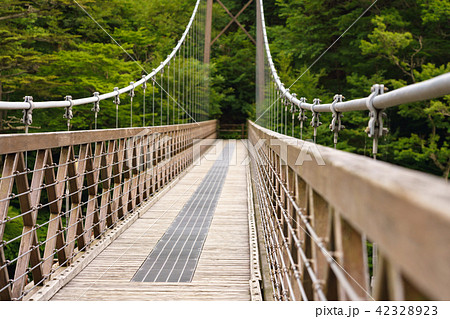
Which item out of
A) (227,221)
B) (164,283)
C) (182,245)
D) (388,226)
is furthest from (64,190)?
(388,226)

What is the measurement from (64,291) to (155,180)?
332 centimetres

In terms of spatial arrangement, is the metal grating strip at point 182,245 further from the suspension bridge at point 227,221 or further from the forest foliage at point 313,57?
the forest foliage at point 313,57

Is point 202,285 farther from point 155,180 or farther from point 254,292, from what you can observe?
point 155,180

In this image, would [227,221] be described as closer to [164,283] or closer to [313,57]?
[164,283]

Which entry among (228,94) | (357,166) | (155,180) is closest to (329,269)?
(357,166)

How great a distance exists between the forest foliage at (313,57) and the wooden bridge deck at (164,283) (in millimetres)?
5883

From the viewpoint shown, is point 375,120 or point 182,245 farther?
point 182,245

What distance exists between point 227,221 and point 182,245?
38.5 inches

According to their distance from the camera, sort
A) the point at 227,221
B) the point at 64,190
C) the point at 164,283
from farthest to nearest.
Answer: the point at 227,221, the point at 64,190, the point at 164,283

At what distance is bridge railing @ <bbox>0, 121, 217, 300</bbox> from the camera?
2.01 metres

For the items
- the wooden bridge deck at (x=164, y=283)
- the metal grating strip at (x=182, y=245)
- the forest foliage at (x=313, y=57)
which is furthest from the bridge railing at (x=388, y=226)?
the forest foliage at (x=313, y=57)

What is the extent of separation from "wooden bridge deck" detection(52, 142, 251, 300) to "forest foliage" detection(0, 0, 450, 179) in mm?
5883

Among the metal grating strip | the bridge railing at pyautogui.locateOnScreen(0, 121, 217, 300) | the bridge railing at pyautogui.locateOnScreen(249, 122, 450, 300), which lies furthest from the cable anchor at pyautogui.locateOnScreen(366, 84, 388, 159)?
the metal grating strip

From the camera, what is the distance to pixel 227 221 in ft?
14.9
